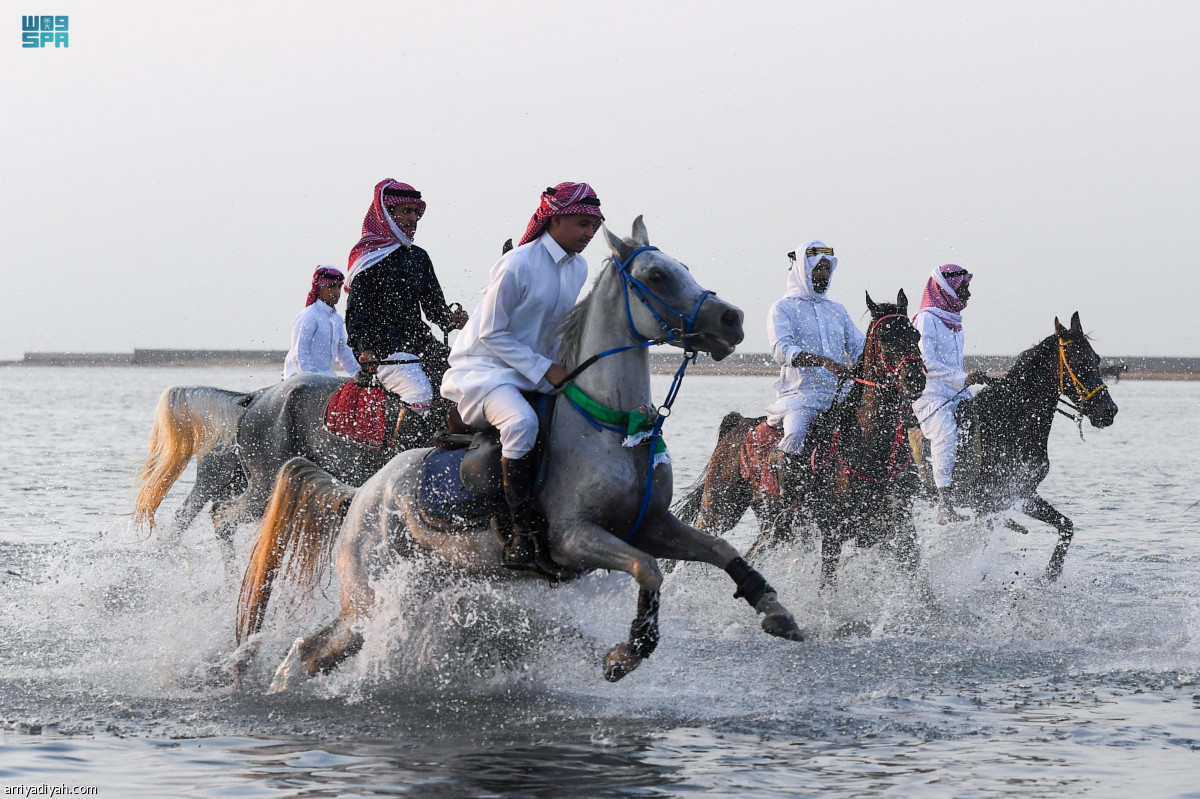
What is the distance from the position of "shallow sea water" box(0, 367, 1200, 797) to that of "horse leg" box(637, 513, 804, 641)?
66cm

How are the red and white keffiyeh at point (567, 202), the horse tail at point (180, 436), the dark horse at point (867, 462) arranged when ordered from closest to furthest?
the red and white keffiyeh at point (567, 202)
the dark horse at point (867, 462)
the horse tail at point (180, 436)

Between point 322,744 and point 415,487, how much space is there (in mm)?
1381

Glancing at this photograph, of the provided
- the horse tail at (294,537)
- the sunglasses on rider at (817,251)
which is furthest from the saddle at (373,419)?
the sunglasses on rider at (817,251)

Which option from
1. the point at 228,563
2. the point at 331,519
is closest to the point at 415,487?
the point at 331,519

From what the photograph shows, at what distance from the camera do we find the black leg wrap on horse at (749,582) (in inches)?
275

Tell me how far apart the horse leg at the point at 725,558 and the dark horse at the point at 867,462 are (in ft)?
12.7

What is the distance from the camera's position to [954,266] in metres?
13.2

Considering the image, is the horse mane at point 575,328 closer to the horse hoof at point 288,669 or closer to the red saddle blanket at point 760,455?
the horse hoof at point 288,669

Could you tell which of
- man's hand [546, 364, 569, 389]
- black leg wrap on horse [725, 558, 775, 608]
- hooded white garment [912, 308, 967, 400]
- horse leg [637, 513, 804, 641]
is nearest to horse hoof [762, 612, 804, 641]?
horse leg [637, 513, 804, 641]

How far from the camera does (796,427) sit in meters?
11.4

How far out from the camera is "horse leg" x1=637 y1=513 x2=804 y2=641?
22.3 feet

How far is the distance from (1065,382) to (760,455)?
2.65 metres

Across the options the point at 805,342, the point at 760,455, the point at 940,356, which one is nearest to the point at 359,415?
the point at 760,455

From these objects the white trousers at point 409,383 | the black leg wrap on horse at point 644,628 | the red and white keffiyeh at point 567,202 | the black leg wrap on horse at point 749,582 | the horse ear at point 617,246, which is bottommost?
the black leg wrap on horse at point 644,628
